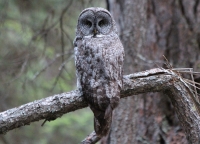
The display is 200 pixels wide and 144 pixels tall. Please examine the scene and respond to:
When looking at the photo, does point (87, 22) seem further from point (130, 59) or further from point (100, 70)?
point (130, 59)

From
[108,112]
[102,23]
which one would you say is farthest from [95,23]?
[108,112]

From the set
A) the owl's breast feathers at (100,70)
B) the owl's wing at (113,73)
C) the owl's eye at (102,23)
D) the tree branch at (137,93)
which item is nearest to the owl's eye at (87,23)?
the owl's eye at (102,23)

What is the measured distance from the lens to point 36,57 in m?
5.73

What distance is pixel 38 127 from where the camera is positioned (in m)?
8.55

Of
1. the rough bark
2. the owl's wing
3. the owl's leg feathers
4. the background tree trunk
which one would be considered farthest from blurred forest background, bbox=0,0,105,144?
the owl's leg feathers

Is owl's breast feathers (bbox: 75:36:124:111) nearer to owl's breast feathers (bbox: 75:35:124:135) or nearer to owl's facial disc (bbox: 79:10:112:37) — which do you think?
owl's breast feathers (bbox: 75:35:124:135)

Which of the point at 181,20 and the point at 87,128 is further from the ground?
the point at 181,20

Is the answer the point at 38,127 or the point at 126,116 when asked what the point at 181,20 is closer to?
the point at 126,116

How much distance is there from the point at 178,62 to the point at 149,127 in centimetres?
117

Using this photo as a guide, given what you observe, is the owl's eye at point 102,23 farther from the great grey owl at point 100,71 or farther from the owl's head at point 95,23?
the great grey owl at point 100,71

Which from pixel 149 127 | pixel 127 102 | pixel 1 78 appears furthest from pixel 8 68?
pixel 149 127

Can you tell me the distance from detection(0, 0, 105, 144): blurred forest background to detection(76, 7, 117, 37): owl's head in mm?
1056

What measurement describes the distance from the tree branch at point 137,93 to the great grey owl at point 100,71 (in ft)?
0.44

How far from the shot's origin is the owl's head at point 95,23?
4.00 meters
